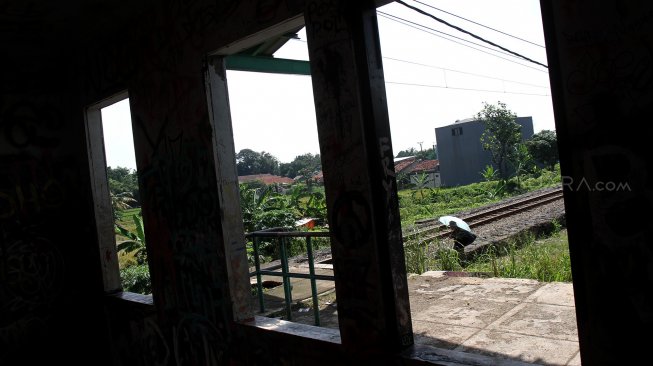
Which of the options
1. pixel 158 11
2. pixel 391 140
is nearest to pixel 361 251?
pixel 391 140

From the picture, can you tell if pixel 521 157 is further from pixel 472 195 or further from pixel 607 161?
pixel 607 161

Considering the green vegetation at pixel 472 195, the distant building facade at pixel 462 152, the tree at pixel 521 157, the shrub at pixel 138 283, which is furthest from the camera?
the distant building facade at pixel 462 152

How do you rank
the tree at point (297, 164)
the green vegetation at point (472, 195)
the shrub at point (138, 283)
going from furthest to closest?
the tree at point (297, 164) < the green vegetation at point (472, 195) < the shrub at point (138, 283)

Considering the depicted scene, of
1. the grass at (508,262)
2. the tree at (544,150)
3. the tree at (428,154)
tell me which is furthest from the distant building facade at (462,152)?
the grass at (508,262)

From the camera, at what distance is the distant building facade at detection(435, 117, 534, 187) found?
4919cm

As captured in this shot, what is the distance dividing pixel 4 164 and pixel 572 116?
18.0 feet

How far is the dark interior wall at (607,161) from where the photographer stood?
5.90 feet

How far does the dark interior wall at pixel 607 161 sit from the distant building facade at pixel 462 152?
48.1m

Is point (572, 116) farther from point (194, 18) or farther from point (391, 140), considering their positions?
point (194, 18)

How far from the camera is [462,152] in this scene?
5028 cm

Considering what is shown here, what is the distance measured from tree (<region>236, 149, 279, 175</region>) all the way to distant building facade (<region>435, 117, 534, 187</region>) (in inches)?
1473

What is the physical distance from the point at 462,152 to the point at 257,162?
45.0 m

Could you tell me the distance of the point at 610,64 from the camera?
1.85 m

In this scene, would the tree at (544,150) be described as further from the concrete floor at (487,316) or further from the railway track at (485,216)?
the concrete floor at (487,316)
